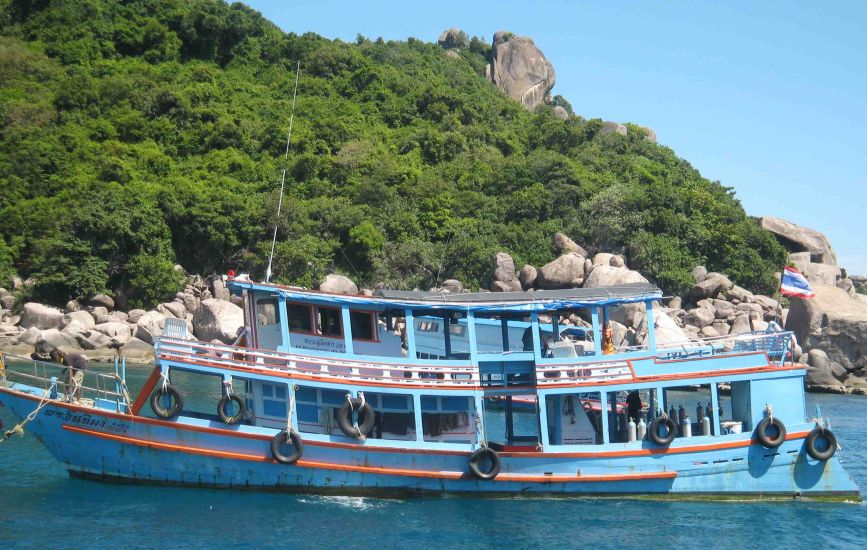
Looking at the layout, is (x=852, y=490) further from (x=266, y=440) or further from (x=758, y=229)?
(x=758, y=229)

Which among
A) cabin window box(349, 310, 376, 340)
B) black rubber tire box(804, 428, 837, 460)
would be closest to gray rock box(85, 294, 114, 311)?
cabin window box(349, 310, 376, 340)

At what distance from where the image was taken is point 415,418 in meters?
17.8

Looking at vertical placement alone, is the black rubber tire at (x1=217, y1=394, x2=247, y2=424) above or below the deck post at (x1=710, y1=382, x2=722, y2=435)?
above

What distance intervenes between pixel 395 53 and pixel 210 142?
79.3 feet

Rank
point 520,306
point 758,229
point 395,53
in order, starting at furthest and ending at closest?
point 395,53 < point 758,229 < point 520,306

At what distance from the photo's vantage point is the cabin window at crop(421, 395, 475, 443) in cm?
1827

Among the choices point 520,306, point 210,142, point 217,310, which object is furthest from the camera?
point 210,142

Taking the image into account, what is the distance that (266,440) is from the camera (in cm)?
1705

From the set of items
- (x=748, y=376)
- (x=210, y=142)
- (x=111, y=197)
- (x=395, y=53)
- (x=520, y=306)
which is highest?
(x=395, y=53)

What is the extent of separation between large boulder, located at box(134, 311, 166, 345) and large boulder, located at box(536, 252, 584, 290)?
57.8 ft

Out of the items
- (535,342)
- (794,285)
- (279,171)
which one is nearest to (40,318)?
(279,171)

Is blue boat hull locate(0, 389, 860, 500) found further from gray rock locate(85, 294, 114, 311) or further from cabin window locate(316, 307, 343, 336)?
gray rock locate(85, 294, 114, 311)

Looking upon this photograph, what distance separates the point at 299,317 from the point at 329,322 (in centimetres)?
64

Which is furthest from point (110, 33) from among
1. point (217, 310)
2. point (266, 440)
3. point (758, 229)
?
point (266, 440)
